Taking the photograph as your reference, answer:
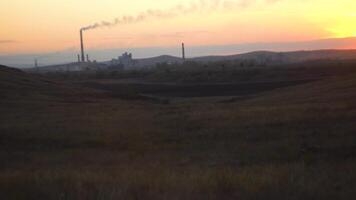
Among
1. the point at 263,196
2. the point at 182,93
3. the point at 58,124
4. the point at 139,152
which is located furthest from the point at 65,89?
the point at 263,196

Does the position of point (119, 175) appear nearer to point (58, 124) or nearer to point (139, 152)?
point (139, 152)

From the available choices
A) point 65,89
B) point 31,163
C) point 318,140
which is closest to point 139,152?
point 31,163

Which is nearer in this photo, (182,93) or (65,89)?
(65,89)

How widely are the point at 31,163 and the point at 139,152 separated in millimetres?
3484

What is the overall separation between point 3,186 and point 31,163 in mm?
6862

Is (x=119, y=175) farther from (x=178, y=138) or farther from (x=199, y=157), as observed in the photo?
(x=178, y=138)

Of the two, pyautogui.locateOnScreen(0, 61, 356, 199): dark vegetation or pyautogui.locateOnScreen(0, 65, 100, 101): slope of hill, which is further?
pyautogui.locateOnScreen(0, 65, 100, 101): slope of hill

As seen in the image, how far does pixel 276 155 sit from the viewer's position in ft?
54.7

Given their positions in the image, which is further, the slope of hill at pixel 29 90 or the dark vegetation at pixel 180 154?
the slope of hill at pixel 29 90

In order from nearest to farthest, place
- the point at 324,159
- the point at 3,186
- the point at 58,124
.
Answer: the point at 3,186 → the point at 324,159 → the point at 58,124

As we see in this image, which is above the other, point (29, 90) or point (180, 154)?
point (29, 90)

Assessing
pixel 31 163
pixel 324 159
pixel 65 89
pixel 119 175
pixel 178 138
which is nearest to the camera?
pixel 119 175

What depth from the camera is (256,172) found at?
1155 cm

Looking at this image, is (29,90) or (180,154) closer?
(180,154)
